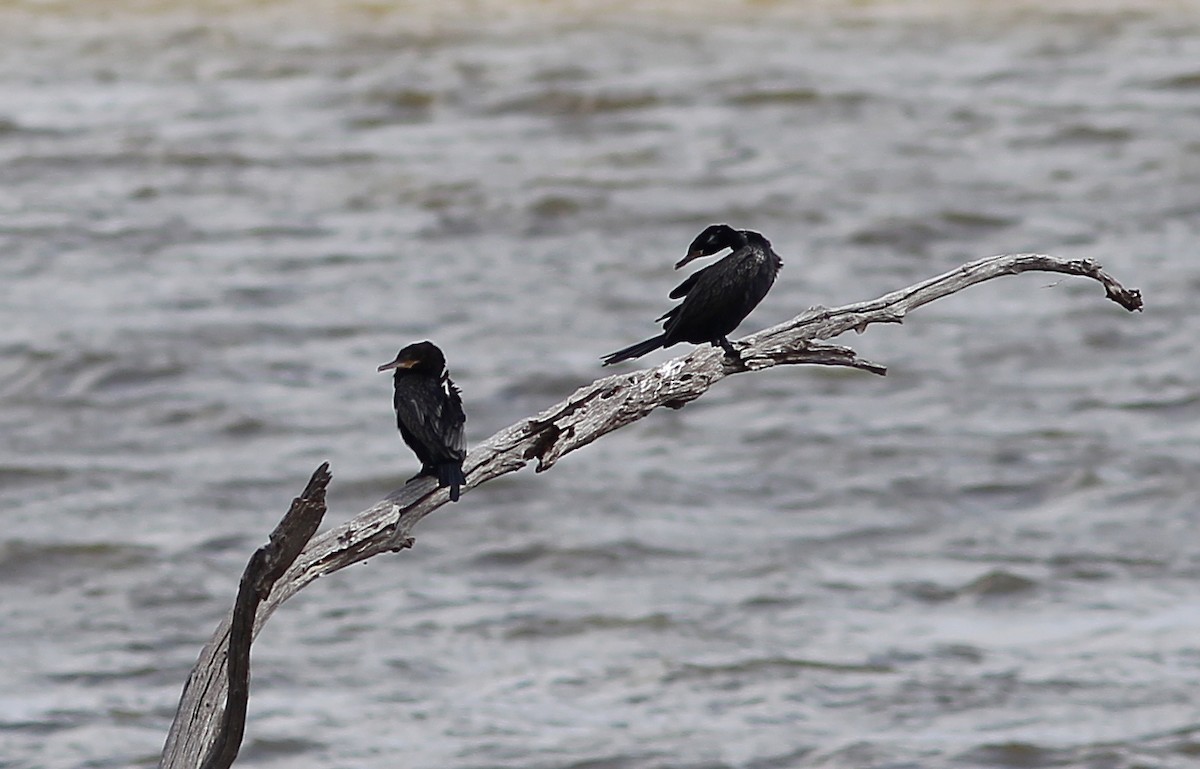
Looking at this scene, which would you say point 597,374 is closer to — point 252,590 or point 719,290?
point 719,290

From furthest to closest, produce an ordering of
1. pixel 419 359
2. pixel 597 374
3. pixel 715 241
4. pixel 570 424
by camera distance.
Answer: pixel 597 374 < pixel 715 241 < pixel 419 359 < pixel 570 424

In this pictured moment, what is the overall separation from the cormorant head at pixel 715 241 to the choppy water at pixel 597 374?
160 inches

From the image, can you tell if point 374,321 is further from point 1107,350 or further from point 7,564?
point 1107,350

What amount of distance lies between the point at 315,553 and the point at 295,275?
36.5ft

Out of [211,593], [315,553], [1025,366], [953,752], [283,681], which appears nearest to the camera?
[315,553]

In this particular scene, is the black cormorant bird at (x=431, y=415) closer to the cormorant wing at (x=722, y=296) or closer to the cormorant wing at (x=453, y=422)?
the cormorant wing at (x=453, y=422)

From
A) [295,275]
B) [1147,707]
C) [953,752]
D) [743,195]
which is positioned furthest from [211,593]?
[743,195]

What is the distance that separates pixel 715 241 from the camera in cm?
406

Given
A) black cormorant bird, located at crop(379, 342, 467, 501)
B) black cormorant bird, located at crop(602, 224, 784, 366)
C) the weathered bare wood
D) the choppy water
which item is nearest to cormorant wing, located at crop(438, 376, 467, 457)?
black cormorant bird, located at crop(379, 342, 467, 501)

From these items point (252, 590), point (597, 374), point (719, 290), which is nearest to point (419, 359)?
point (719, 290)

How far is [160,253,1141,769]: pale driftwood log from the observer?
11.2 ft

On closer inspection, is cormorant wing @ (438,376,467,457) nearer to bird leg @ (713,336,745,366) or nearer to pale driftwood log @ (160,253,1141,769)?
pale driftwood log @ (160,253,1141,769)

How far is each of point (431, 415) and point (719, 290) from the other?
0.67 meters

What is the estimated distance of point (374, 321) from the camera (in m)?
13.3
